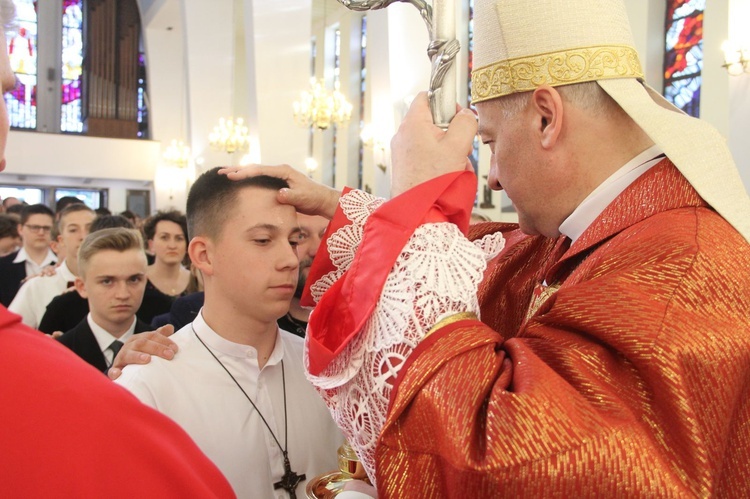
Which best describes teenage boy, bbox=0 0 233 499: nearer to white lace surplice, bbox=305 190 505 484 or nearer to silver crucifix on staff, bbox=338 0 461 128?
white lace surplice, bbox=305 190 505 484

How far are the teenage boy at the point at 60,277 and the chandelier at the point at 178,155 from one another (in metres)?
12.2

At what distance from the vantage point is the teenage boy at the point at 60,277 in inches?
178

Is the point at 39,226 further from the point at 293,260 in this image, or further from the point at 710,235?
the point at 710,235

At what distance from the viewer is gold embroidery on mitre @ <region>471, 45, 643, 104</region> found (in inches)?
54.6

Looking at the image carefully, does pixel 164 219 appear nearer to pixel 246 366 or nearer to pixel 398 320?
pixel 246 366

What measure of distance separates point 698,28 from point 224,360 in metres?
8.41

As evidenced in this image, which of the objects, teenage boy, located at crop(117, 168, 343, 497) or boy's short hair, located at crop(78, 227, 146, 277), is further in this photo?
boy's short hair, located at crop(78, 227, 146, 277)

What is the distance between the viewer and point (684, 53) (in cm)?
866

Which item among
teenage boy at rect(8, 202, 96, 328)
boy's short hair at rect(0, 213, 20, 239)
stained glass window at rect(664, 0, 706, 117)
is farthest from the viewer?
stained glass window at rect(664, 0, 706, 117)

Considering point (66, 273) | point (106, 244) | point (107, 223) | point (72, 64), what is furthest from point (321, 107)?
point (72, 64)

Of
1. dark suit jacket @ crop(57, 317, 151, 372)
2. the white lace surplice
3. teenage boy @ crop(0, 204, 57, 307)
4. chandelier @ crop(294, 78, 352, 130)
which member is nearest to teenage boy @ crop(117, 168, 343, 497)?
the white lace surplice

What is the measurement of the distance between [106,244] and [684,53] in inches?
301

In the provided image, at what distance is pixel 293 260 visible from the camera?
1961mm

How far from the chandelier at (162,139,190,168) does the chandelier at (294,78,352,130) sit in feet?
20.6
